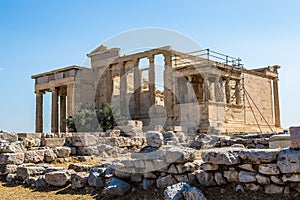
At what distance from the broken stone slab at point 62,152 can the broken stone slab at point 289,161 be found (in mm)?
7703

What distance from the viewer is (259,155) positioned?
6.08 metres

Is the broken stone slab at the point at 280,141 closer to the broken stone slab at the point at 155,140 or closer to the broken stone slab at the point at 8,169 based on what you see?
the broken stone slab at the point at 155,140

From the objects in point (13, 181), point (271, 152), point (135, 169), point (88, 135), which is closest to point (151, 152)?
point (135, 169)

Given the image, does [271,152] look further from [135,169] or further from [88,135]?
[88,135]

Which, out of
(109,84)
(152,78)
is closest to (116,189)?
(152,78)

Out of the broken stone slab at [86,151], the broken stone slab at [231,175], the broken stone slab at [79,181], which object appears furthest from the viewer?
the broken stone slab at [86,151]

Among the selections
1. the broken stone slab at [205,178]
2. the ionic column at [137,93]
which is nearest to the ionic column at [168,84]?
the ionic column at [137,93]

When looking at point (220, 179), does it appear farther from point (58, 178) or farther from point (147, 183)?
point (58, 178)

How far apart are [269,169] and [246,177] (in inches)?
16.9

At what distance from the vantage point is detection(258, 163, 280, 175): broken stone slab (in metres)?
5.85

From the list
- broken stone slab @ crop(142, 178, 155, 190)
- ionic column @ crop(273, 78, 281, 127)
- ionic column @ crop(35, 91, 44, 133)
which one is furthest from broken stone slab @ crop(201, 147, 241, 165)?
ionic column @ crop(35, 91, 44, 133)

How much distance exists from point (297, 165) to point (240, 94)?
23.8m

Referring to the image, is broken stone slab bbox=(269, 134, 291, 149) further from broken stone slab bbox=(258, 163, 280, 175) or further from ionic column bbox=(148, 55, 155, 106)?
ionic column bbox=(148, 55, 155, 106)

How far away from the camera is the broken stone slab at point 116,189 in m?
7.14
